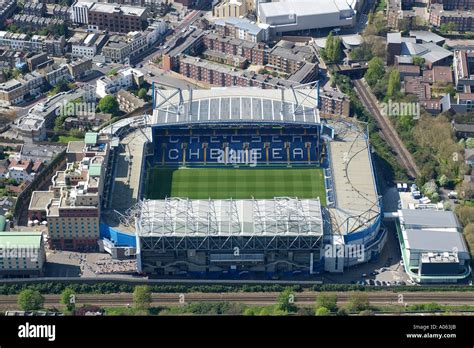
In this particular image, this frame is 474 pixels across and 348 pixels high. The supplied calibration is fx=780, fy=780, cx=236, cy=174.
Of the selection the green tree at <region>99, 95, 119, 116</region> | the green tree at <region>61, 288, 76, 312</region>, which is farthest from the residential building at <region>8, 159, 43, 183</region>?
the green tree at <region>61, 288, 76, 312</region>

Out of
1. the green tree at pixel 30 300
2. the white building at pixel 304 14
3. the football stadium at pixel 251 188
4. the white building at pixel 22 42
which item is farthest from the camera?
the white building at pixel 304 14

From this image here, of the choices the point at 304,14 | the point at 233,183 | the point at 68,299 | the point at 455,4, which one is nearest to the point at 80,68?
the point at 304,14

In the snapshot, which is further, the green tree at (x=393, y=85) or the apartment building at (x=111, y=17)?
the apartment building at (x=111, y=17)

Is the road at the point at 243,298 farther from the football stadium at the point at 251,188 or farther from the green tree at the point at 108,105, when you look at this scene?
the green tree at the point at 108,105

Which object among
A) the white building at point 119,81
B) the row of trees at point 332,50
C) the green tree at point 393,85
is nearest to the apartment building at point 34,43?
the white building at point 119,81

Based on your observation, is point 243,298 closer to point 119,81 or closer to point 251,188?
point 251,188
